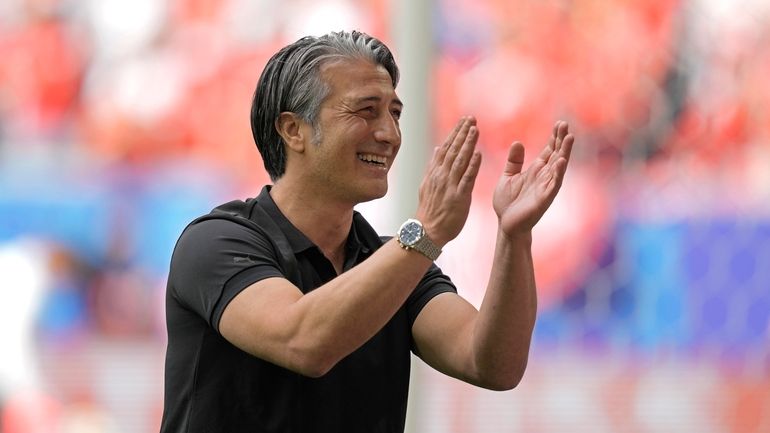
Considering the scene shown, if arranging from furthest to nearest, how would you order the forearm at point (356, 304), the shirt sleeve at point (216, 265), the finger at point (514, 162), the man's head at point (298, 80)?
the man's head at point (298, 80) < the finger at point (514, 162) < the shirt sleeve at point (216, 265) < the forearm at point (356, 304)

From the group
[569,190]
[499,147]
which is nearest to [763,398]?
[569,190]

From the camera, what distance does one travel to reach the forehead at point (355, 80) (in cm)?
216

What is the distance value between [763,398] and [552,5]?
1.64 metres

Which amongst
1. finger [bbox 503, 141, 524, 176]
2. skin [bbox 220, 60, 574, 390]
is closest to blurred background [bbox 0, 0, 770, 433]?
skin [bbox 220, 60, 574, 390]

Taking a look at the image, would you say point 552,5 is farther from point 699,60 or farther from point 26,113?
point 26,113

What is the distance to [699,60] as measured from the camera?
15.2ft

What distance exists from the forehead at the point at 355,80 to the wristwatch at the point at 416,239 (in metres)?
0.36

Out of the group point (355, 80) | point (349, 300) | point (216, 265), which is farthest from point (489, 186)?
point (349, 300)

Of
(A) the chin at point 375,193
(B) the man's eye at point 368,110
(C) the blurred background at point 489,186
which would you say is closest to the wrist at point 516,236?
(A) the chin at point 375,193

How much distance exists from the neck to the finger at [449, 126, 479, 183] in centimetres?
34

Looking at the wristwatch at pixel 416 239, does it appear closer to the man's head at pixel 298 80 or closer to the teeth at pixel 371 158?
the teeth at pixel 371 158

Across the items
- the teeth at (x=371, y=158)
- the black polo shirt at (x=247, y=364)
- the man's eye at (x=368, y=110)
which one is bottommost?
the black polo shirt at (x=247, y=364)

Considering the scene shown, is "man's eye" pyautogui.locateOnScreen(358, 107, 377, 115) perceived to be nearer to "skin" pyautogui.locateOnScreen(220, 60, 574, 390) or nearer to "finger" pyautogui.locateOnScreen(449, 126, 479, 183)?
"skin" pyautogui.locateOnScreen(220, 60, 574, 390)

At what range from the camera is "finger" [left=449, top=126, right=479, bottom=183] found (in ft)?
6.18
